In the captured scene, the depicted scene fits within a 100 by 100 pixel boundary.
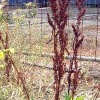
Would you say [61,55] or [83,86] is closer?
[61,55]

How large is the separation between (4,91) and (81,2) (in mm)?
1308

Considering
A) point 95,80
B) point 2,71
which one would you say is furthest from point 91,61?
point 2,71

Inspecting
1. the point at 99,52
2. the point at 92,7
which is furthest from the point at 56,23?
the point at 92,7

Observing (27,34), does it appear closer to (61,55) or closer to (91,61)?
(91,61)

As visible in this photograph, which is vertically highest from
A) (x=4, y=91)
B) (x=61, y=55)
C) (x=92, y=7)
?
(x=61, y=55)

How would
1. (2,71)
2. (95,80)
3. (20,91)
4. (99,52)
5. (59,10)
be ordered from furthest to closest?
1. (99,52)
2. (95,80)
3. (2,71)
4. (20,91)
5. (59,10)

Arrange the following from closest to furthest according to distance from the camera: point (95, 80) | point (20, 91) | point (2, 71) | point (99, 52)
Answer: point (20, 91) → point (2, 71) → point (95, 80) → point (99, 52)

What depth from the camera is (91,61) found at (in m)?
4.03

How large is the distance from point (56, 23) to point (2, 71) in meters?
1.65

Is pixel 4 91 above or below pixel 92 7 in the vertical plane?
above

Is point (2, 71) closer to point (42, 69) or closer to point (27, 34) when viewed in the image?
point (42, 69)

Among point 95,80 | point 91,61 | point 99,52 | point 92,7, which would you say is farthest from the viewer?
point 92,7

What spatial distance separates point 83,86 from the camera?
3.39 meters

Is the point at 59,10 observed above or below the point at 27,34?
above
